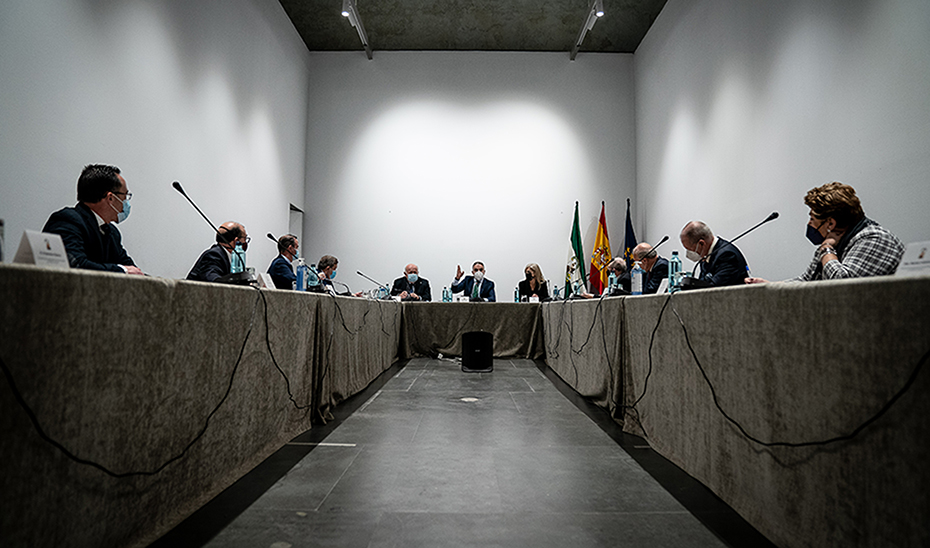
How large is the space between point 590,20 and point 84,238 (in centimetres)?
539

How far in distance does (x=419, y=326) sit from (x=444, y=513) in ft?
13.4

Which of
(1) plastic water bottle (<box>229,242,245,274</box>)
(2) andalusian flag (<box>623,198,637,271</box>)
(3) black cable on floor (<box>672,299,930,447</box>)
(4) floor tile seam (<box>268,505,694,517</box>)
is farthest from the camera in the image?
(2) andalusian flag (<box>623,198,637,271</box>)

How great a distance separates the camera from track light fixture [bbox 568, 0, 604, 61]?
17.6ft

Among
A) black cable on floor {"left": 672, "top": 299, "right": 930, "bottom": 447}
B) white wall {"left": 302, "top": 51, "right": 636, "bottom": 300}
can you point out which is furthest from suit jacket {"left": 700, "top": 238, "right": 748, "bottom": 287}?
white wall {"left": 302, "top": 51, "right": 636, "bottom": 300}

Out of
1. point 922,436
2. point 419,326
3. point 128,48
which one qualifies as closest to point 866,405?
point 922,436

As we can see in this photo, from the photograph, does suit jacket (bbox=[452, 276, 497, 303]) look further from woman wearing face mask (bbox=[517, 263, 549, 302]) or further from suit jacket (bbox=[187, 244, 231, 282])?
suit jacket (bbox=[187, 244, 231, 282])

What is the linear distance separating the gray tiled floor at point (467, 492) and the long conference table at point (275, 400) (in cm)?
18

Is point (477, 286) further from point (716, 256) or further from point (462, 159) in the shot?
point (716, 256)

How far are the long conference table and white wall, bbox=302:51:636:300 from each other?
5.10 meters

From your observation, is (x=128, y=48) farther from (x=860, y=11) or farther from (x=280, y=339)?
(x=860, y=11)

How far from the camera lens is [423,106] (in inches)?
283

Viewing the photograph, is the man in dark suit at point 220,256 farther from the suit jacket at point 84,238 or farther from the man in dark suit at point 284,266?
the suit jacket at point 84,238

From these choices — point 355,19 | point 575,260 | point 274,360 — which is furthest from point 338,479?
point 575,260

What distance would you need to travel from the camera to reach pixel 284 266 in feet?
11.5
